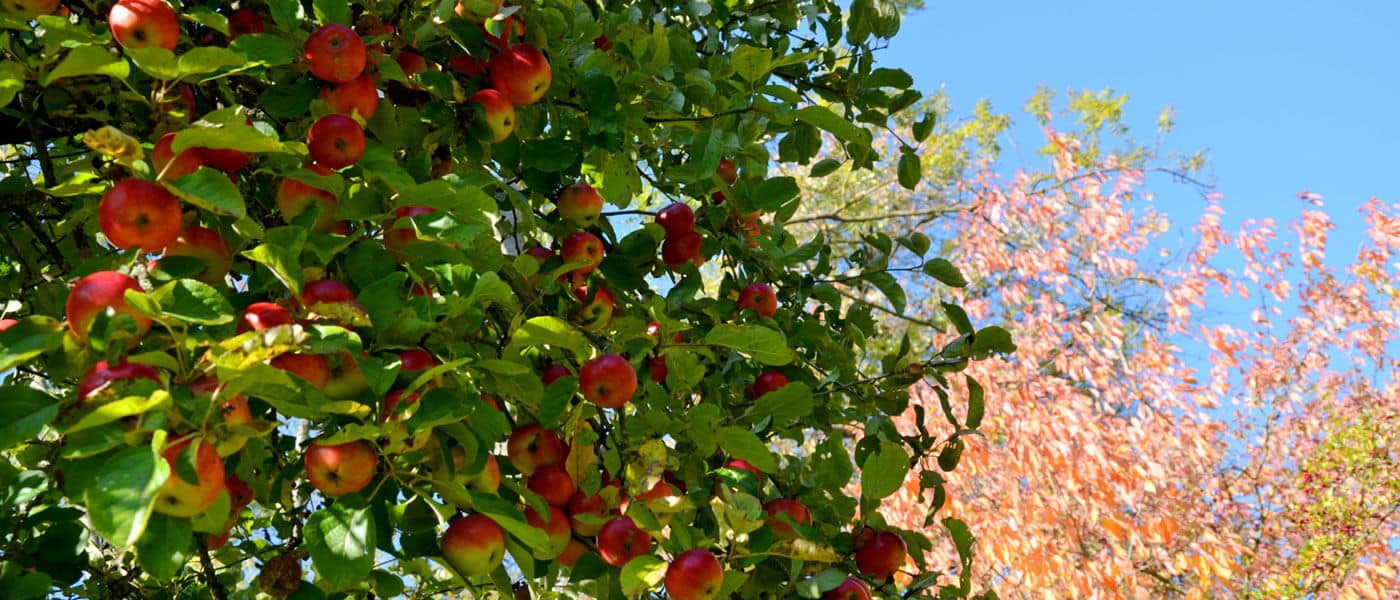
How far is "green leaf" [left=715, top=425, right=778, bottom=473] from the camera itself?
138 centimetres

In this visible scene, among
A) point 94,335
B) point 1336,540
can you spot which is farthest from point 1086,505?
point 94,335

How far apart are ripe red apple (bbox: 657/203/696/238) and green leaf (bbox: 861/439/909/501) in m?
0.58

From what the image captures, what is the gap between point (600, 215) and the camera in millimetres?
1848

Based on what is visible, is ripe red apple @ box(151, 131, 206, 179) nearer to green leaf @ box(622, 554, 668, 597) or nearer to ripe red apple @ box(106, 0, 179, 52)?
ripe red apple @ box(106, 0, 179, 52)

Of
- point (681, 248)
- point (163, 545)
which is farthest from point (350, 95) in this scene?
point (681, 248)

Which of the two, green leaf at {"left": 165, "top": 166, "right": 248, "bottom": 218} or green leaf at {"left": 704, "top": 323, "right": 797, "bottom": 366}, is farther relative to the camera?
green leaf at {"left": 704, "top": 323, "right": 797, "bottom": 366}

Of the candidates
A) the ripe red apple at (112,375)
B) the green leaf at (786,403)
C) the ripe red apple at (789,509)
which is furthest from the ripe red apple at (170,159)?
the ripe red apple at (789,509)

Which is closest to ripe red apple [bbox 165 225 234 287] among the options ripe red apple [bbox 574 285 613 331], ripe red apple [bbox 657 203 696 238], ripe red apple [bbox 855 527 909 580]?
ripe red apple [bbox 574 285 613 331]

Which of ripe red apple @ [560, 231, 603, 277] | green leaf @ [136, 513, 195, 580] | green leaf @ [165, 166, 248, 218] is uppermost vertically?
ripe red apple @ [560, 231, 603, 277]

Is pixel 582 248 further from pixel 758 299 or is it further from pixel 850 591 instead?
pixel 850 591

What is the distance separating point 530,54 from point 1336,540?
5820 mm

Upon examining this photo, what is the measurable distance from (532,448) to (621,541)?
173 millimetres

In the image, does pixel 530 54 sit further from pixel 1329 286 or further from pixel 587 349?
pixel 1329 286

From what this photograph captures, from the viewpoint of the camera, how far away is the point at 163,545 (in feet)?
3.12
